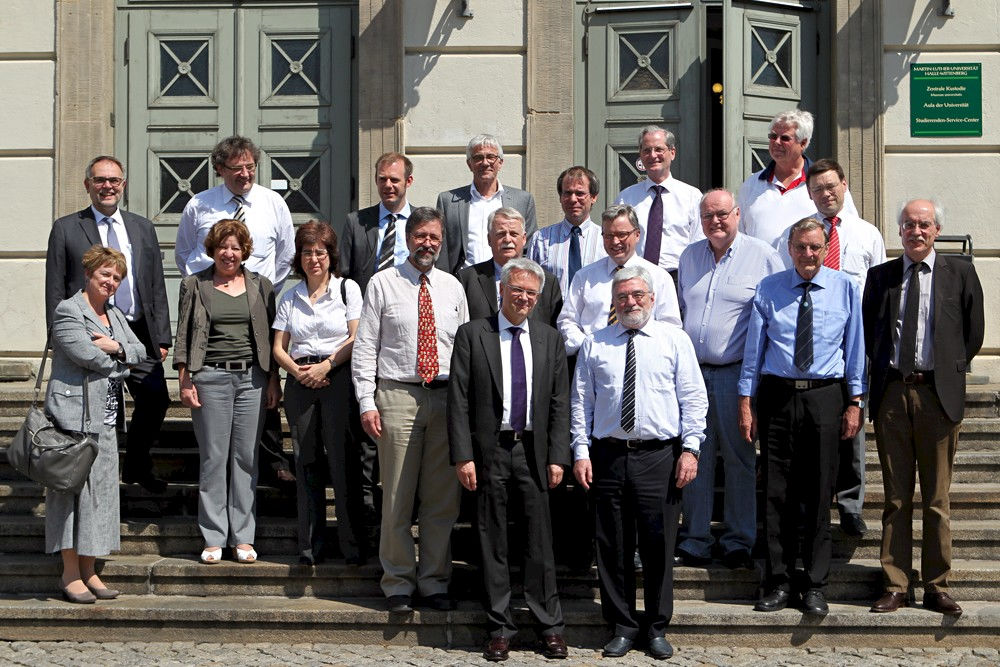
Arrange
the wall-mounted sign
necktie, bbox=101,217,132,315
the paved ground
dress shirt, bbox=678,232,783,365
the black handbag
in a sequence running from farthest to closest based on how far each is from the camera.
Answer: the wall-mounted sign, necktie, bbox=101,217,132,315, dress shirt, bbox=678,232,783,365, the black handbag, the paved ground

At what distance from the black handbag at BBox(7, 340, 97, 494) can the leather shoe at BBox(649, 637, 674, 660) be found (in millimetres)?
3017

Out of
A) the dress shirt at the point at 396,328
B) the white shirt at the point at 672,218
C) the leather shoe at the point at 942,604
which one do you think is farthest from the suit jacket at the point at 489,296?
the leather shoe at the point at 942,604

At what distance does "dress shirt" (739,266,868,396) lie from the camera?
22.9ft

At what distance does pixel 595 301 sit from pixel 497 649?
1871mm

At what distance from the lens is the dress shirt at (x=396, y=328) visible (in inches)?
284

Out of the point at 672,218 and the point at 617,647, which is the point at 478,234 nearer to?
the point at 672,218

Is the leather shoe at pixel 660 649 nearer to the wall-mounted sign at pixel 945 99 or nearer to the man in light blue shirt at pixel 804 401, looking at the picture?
the man in light blue shirt at pixel 804 401

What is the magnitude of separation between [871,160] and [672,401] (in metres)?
3.71

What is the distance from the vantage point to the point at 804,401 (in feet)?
22.7

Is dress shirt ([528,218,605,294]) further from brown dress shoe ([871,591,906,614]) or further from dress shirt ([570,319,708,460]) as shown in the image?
brown dress shoe ([871,591,906,614])

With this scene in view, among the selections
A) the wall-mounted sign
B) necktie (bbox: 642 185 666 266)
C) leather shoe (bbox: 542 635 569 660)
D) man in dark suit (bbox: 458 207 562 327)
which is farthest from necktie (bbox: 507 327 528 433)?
the wall-mounted sign

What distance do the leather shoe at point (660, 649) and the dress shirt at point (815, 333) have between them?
1325 millimetres

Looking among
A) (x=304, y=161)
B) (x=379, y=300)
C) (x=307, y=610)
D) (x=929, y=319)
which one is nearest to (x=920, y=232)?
(x=929, y=319)

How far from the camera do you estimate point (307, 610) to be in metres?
7.05
